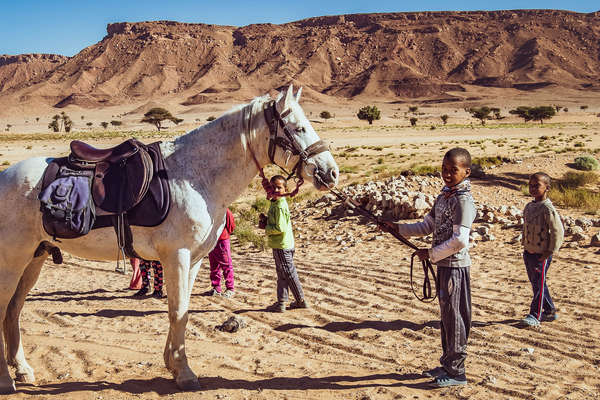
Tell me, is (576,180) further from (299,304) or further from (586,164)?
(299,304)

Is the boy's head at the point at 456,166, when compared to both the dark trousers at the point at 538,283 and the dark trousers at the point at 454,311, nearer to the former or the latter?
the dark trousers at the point at 454,311

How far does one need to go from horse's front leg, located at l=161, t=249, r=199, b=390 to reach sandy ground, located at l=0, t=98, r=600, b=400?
0.16 m

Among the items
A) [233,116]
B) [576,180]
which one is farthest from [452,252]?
[576,180]

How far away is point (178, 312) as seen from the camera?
166 inches

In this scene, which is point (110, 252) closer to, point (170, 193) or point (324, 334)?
point (170, 193)

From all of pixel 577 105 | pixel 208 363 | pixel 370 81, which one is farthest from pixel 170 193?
pixel 370 81

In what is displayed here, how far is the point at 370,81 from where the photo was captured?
16438 cm

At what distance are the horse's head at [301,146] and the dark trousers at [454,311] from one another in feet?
4.41

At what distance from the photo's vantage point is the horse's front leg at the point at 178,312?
4.05m

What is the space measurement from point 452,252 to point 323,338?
2299mm

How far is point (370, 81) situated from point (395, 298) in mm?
164176

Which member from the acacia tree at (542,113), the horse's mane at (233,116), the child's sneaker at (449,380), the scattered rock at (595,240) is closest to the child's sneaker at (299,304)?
the child's sneaker at (449,380)

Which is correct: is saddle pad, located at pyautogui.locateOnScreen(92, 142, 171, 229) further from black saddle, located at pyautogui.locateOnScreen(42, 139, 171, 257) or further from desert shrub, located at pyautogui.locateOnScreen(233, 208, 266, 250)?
desert shrub, located at pyautogui.locateOnScreen(233, 208, 266, 250)

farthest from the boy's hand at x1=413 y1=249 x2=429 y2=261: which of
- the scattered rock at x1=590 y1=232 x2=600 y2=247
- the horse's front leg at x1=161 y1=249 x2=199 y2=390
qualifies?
the scattered rock at x1=590 y1=232 x2=600 y2=247
